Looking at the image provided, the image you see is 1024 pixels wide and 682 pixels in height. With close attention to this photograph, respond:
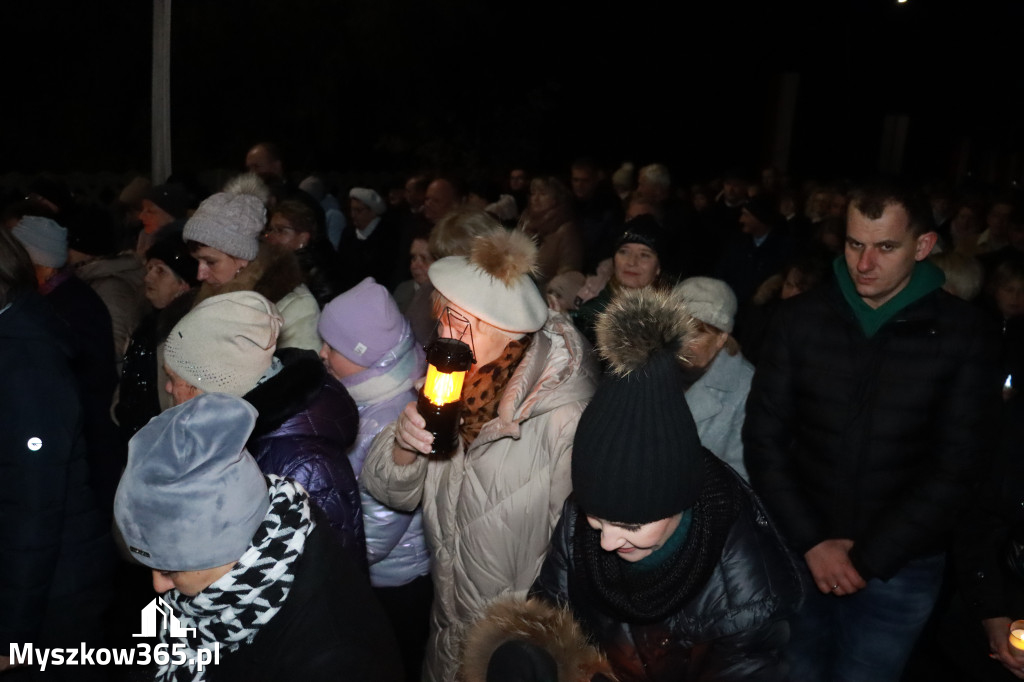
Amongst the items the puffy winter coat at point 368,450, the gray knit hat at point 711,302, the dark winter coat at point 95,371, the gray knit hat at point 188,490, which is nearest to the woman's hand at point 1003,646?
the gray knit hat at point 711,302

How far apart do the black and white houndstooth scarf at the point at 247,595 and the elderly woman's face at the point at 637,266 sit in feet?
9.71

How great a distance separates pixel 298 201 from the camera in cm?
545

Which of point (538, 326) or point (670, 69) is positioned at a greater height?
point (670, 69)

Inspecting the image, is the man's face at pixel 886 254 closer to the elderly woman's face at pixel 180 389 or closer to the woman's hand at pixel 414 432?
the woman's hand at pixel 414 432

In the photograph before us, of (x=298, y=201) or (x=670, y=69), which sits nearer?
(x=298, y=201)

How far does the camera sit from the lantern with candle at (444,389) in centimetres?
217

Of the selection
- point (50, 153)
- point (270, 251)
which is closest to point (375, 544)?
point (270, 251)

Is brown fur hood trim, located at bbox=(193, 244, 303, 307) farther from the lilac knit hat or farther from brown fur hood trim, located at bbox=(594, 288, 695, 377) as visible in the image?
brown fur hood trim, located at bbox=(594, 288, 695, 377)

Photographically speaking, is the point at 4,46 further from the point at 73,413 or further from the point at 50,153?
the point at 73,413

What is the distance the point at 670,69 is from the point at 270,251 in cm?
1942

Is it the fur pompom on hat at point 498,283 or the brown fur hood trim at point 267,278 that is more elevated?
the fur pompom on hat at point 498,283

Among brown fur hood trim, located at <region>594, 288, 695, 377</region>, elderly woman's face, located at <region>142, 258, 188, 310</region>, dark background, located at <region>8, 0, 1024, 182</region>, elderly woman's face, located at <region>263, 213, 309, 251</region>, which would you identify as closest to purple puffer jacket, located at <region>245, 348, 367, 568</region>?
brown fur hood trim, located at <region>594, 288, 695, 377</region>

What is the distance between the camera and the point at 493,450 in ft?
8.82

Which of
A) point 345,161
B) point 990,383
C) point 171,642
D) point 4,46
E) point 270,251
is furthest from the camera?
point 345,161
